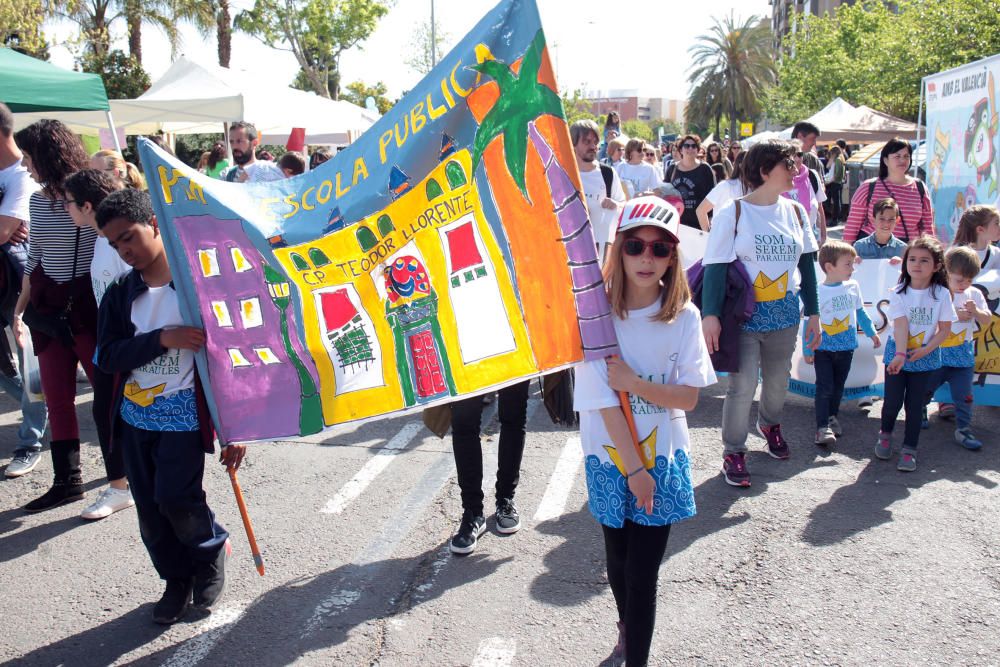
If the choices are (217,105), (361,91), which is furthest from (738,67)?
(217,105)

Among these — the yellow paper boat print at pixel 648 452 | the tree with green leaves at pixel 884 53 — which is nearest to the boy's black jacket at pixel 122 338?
the yellow paper boat print at pixel 648 452

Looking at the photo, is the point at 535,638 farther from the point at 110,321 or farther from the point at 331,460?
the point at 331,460

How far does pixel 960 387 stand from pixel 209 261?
16.2 feet

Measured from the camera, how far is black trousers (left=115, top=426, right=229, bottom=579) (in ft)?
11.1

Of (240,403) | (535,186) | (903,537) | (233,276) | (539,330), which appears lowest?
(903,537)

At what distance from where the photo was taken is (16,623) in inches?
138

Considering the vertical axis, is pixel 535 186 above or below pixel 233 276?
above

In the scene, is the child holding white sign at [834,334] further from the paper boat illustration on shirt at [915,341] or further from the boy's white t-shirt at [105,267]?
the boy's white t-shirt at [105,267]

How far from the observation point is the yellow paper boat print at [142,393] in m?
3.41

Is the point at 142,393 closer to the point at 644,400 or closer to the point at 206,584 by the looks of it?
the point at 206,584

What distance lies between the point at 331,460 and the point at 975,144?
24.8ft

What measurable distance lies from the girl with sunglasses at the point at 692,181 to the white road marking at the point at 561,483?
4.77 meters

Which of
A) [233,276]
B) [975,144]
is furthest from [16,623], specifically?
[975,144]

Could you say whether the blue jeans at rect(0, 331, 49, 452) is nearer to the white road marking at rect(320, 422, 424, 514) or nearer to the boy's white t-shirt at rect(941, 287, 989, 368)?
the white road marking at rect(320, 422, 424, 514)
